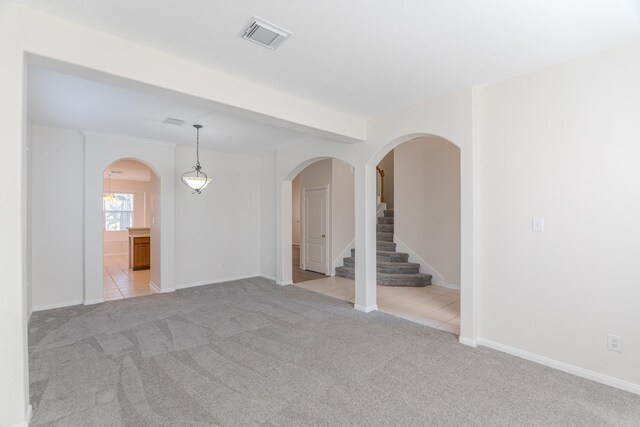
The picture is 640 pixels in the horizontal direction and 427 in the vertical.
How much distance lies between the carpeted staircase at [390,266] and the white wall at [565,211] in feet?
8.82

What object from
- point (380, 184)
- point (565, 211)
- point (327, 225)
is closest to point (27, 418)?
point (565, 211)

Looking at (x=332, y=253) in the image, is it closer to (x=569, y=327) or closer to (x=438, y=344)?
(x=438, y=344)

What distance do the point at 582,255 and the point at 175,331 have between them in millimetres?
4233

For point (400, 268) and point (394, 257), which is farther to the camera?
point (394, 257)

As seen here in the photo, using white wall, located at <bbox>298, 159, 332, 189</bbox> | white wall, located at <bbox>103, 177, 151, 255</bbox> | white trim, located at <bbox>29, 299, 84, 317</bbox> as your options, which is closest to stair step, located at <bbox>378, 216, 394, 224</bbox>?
white wall, located at <bbox>298, 159, 332, 189</bbox>

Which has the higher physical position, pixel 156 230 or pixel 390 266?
pixel 156 230

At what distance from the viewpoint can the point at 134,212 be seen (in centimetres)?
1147

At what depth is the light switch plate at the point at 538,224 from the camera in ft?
9.55

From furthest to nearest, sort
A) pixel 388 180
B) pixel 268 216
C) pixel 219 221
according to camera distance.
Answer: pixel 388 180 → pixel 268 216 → pixel 219 221

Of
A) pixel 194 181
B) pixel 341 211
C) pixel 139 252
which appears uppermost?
pixel 194 181

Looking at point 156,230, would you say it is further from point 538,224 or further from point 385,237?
point 538,224

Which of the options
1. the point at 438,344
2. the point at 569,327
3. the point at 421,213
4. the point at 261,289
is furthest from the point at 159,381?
the point at 421,213

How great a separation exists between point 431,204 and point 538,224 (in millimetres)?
3292

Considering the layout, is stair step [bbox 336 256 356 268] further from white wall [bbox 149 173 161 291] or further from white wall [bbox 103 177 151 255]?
white wall [bbox 103 177 151 255]
